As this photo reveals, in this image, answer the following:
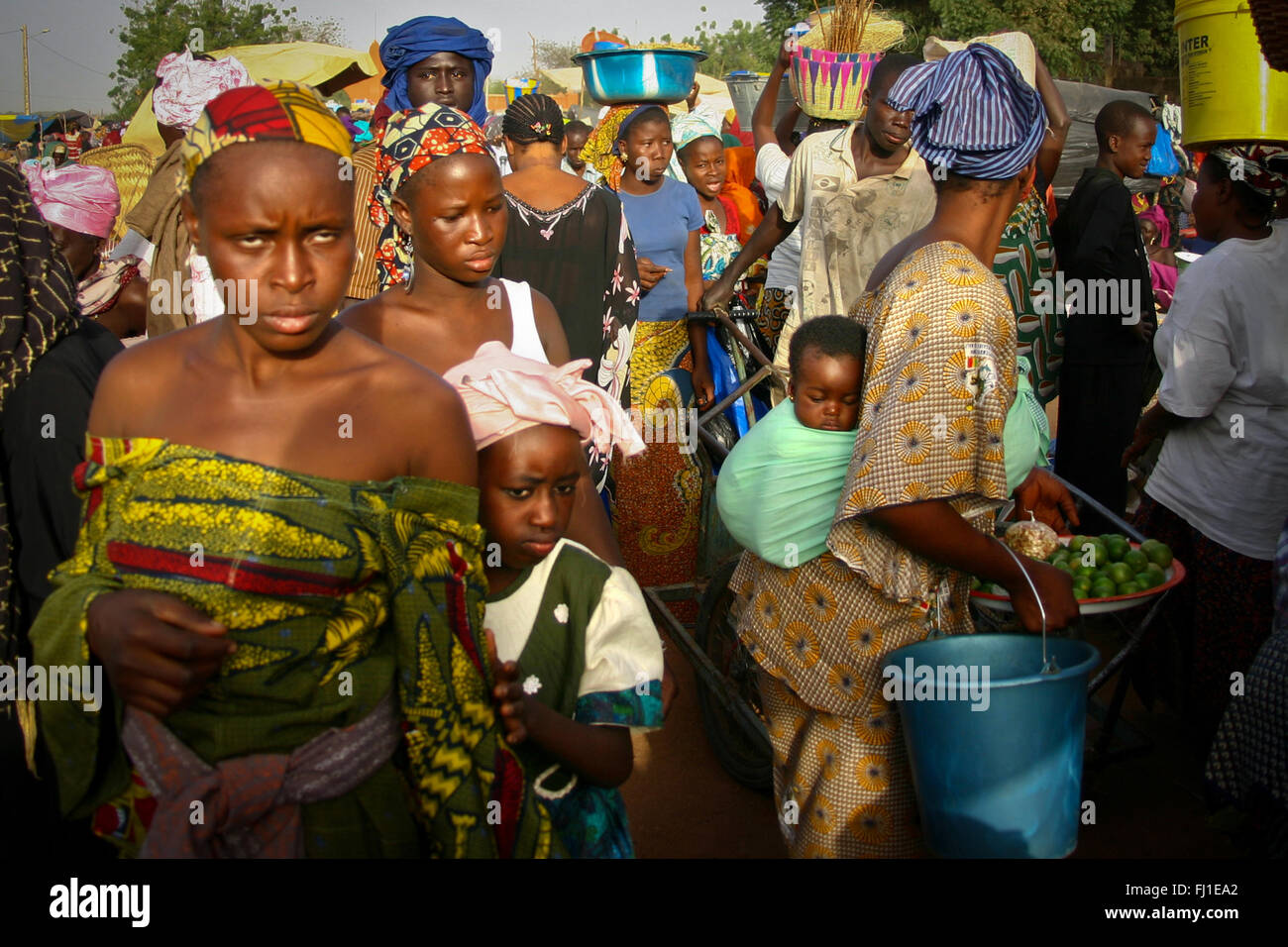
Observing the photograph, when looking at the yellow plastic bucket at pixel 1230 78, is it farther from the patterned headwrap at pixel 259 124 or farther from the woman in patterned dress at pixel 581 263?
the patterned headwrap at pixel 259 124

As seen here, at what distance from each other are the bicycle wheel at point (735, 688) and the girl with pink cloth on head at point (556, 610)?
176 cm

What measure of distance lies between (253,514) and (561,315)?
111 inches

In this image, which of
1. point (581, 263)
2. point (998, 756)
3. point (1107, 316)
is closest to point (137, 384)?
point (998, 756)

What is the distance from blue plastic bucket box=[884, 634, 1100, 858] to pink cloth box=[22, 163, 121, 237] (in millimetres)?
3008

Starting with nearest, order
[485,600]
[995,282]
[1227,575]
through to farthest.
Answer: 1. [485,600]
2. [995,282]
3. [1227,575]

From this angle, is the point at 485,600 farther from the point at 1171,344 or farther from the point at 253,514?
the point at 1171,344

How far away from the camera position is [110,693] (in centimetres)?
165

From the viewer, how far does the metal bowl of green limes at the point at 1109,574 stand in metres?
2.66

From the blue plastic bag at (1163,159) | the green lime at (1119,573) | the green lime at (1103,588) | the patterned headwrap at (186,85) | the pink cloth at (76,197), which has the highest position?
the blue plastic bag at (1163,159)

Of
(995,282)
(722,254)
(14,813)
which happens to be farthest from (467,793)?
(722,254)

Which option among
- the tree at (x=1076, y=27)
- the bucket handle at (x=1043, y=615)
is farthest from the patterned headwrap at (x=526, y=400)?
the tree at (x=1076, y=27)

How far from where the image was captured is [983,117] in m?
2.26

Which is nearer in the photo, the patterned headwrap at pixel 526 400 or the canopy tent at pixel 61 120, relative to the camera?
the patterned headwrap at pixel 526 400

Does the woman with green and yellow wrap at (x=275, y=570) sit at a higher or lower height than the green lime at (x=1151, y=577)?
higher
